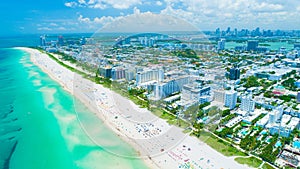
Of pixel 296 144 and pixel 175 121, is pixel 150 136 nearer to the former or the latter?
pixel 175 121

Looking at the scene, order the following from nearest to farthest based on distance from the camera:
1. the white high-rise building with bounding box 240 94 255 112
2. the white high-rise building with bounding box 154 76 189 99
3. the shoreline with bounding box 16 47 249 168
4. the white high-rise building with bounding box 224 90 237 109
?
the white high-rise building with bounding box 154 76 189 99 < the shoreline with bounding box 16 47 249 168 < the white high-rise building with bounding box 240 94 255 112 < the white high-rise building with bounding box 224 90 237 109

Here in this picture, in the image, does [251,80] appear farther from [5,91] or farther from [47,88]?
[5,91]

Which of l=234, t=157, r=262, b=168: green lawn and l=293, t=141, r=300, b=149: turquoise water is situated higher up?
l=293, t=141, r=300, b=149: turquoise water

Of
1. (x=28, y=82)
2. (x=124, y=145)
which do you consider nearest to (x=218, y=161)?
(x=124, y=145)

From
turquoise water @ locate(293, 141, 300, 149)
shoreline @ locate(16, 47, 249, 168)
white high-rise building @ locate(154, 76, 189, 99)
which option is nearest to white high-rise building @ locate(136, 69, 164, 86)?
white high-rise building @ locate(154, 76, 189, 99)

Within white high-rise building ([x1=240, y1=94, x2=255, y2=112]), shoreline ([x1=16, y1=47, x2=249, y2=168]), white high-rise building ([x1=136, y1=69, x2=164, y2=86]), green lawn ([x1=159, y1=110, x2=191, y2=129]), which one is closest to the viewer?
shoreline ([x1=16, y1=47, x2=249, y2=168])

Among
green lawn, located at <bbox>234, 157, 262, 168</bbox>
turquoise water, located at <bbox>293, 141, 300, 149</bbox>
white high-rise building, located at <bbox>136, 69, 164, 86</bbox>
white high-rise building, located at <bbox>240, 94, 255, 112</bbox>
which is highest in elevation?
white high-rise building, located at <bbox>136, 69, 164, 86</bbox>

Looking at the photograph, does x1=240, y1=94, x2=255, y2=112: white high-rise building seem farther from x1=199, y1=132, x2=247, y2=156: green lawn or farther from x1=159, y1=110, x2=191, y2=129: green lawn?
x1=159, y1=110, x2=191, y2=129: green lawn
